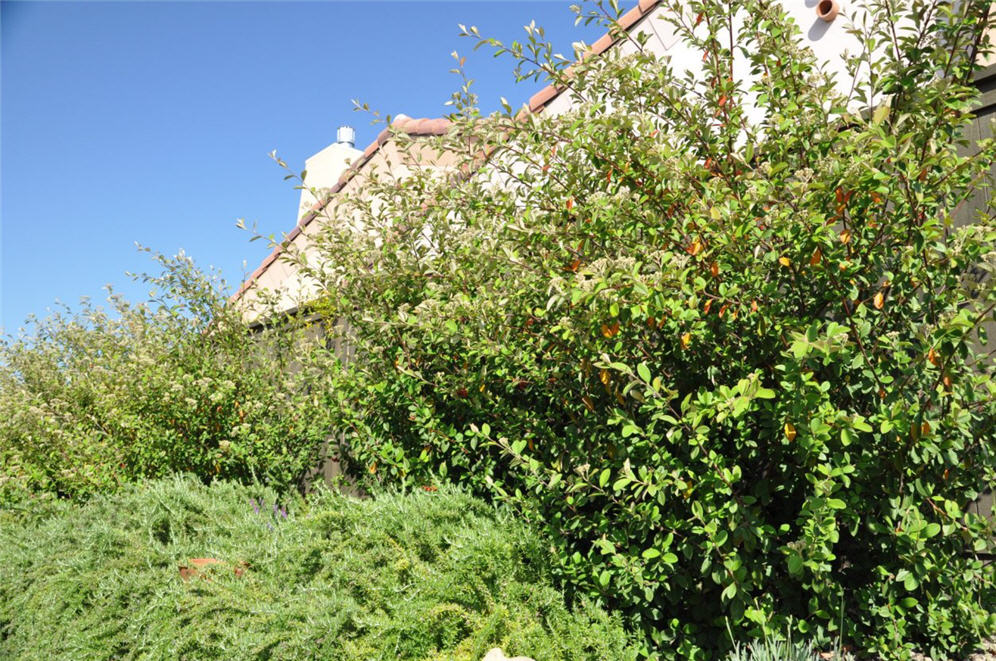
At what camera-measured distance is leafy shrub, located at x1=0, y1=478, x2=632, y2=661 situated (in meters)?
2.61

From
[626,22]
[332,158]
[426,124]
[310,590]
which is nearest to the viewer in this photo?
[310,590]

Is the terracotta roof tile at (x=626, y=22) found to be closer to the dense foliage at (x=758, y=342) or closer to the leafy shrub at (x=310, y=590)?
the dense foliage at (x=758, y=342)

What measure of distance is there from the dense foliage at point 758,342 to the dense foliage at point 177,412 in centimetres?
227

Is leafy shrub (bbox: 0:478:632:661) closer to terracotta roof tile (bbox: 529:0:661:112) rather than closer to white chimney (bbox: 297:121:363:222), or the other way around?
terracotta roof tile (bbox: 529:0:661:112)

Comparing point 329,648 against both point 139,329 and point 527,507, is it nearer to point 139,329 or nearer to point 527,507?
point 527,507

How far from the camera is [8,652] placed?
162 inches

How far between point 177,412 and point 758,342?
4527 millimetres

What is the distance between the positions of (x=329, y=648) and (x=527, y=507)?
98 centimetres

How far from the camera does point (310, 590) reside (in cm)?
296

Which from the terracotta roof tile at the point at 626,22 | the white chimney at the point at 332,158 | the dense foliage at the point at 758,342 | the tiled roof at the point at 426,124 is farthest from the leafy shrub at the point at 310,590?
the white chimney at the point at 332,158

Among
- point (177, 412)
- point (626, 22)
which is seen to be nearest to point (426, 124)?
point (626, 22)

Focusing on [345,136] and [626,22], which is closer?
[626,22]

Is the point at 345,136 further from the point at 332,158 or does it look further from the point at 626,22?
the point at 626,22

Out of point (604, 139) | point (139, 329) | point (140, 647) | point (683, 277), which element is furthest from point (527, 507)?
point (139, 329)
